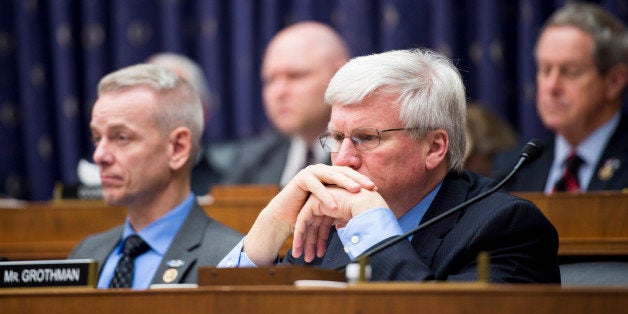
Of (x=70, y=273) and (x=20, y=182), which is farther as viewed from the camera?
(x=20, y=182)

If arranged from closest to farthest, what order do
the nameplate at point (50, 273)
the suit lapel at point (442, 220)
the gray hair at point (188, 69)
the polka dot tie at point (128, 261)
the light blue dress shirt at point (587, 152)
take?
the nameplate at point (50, 273) < the suit lapel at point (442, 220) < the polka dot tie at point (128, 261) < the light blue dress shirt at point (587, 152) < the gray hair at point (188, 69)

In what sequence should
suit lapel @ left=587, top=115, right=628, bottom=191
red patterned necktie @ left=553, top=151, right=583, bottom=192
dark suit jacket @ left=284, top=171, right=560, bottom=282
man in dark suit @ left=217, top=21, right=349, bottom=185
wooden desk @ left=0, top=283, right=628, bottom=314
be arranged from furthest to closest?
man in dark suit @ left=217, top=21, right=349, bottom=185 < red patterned necktie @ left=553, top=151, right=583, bottom=192 < suit lapel @ left=587, top=115, right=628, bottom=191 < dark suit jacket @ left=284, top=171, right=560, bottom=282 < wooden desk @ left=0, top=283, right=628, bottom=314

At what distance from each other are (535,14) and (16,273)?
3.66 m

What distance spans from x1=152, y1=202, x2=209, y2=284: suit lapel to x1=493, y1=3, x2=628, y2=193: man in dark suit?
154 cm

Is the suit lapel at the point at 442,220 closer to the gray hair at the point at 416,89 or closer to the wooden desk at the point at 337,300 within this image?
the gray hair at the point at 416,89

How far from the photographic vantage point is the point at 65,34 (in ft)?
19.8

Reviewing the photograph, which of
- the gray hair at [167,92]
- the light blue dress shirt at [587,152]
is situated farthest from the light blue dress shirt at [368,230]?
the light blue dress shirt at [587,152]

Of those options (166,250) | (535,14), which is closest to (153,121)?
(166,250)

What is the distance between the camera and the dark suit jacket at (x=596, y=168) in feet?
13.4

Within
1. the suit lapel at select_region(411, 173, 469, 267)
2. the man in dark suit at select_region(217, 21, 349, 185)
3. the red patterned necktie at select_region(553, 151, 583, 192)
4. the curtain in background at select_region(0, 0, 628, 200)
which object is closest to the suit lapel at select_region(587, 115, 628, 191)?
the red patterned necktie at select_region(553, 151, 583, 192)

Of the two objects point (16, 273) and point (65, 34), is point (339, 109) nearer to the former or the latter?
point (16, 273)

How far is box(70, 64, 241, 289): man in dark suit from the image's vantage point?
11.0 ft

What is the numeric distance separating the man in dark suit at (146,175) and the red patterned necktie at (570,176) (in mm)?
1613

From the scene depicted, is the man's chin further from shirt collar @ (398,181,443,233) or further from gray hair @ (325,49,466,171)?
shirt collar @ (398,181,443,233)
